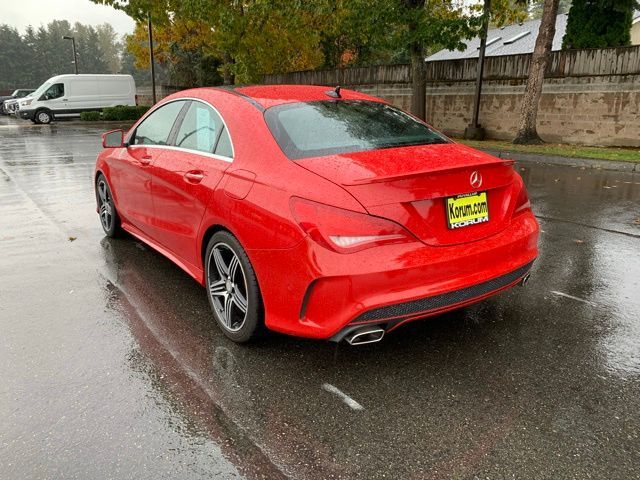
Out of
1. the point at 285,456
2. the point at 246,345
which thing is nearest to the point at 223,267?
the point at 246,345

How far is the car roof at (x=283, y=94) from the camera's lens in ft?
12.5

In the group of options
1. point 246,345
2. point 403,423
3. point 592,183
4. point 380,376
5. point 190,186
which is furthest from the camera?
point 592,183

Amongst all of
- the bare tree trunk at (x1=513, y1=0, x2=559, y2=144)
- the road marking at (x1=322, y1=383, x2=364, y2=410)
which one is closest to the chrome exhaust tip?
the road marking at (x1=322, y1=383, x2=364, y2=410)

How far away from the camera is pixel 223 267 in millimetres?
3580

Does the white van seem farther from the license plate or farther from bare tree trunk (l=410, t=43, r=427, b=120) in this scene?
the license plate

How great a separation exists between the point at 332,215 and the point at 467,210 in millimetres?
823

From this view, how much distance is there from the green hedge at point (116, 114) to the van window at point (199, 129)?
28834 mm

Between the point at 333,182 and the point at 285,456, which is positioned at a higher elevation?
the point at 333,182

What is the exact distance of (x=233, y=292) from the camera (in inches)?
138

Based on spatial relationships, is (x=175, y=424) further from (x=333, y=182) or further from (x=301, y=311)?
(x=333, y=182)

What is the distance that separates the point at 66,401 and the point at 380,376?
1707mm

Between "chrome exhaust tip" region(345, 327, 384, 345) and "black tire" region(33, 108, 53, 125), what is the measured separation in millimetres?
32524

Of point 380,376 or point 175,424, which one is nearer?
point 175,424

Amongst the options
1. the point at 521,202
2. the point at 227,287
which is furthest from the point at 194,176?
the point at 521,202
